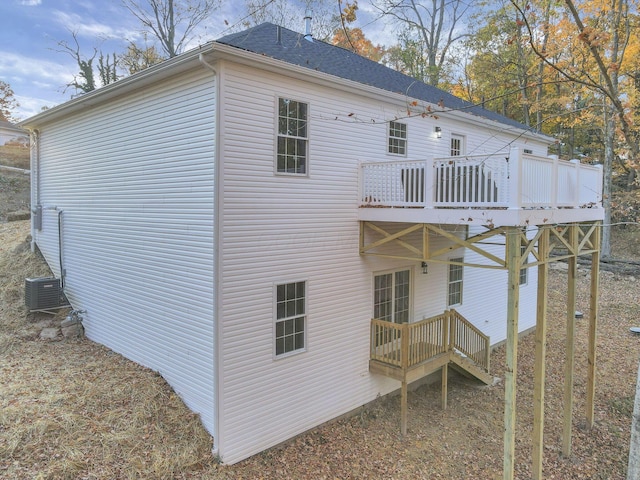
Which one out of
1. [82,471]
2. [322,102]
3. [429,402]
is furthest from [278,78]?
[429,402]

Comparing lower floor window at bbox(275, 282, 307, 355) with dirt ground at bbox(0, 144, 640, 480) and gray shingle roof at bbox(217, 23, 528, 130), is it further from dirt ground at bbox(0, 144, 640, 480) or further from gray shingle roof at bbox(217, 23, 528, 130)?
gray shingle roof at bbox(217, 23, 528, 130)

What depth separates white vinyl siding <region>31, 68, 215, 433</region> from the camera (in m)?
6.95

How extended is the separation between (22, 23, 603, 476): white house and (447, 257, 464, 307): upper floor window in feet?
3.55

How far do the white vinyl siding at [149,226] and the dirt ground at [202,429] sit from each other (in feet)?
2.02

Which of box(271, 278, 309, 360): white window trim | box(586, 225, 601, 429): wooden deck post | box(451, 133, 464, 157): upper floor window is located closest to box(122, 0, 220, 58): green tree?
box(451, 133, 464, 157): upper floor window

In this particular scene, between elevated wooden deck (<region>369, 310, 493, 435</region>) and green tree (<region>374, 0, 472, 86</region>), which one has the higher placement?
green tree (<region>374, 0, 472, 86</region>)

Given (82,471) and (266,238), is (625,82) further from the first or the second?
(82,471)

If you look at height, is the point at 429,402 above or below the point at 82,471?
below

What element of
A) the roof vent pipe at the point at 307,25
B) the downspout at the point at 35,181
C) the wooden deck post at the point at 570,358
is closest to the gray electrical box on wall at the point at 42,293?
the downspout at the point at 35,181

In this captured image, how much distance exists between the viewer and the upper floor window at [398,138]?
9914 millimetres

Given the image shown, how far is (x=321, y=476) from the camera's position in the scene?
6953 millimetres

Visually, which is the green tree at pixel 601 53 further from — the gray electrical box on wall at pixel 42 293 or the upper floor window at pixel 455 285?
the gray electrical box on wall at pixel 42 293

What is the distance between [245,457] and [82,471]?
250 centimetres

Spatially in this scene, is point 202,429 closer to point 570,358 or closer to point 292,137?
point 292,137
